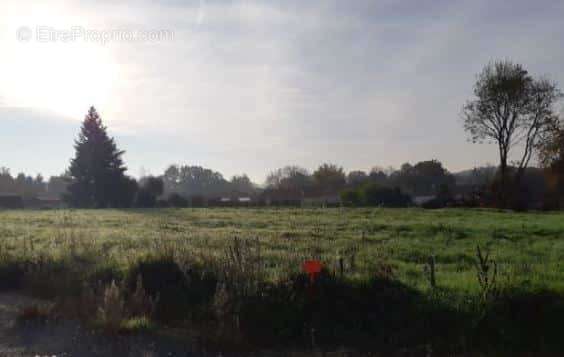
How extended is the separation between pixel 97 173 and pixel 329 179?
36.9 m

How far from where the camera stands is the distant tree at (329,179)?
229ft

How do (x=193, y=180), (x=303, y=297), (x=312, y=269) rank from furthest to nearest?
(x=193, y=180), (x=312, y=269), (x=303, y=297)

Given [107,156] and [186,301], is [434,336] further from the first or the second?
[107,156]

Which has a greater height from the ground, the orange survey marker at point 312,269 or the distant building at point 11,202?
the distant building at point 11,202

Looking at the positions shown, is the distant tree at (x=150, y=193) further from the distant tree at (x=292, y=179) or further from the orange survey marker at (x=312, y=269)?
the orange survey marker at (x=312, y=269)

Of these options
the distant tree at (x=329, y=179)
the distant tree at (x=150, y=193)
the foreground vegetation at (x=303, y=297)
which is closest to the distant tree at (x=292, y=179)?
the distant tree at (x=329, y=179)

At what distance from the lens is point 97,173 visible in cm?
5341

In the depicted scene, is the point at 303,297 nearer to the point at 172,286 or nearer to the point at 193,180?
the point at 172,286

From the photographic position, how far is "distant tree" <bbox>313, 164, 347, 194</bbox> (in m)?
69.8

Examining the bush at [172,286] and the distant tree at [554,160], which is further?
the distant tree at [554,160]

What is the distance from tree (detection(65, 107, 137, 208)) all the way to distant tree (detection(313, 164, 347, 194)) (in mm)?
28431

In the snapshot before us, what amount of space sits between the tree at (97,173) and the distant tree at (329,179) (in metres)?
28.4

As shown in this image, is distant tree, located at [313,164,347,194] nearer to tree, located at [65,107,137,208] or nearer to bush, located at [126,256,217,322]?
tree, located at [65,107,137,208]

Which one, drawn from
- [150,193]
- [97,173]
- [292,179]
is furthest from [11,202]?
[292,179]
